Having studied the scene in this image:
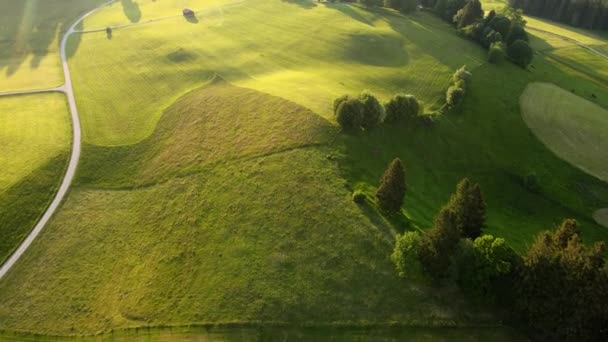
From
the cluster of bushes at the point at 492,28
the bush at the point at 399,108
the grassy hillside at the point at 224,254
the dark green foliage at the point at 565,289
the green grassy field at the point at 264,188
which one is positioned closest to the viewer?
the dark green foliage at the point at 565,289

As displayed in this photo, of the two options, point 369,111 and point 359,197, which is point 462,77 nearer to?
point 369,111

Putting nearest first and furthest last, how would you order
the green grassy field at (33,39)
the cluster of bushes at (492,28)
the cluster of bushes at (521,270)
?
the cluster of bushes at (521,270)
the green grassy field at (33,39)
the cluster of bushes at (492,28)

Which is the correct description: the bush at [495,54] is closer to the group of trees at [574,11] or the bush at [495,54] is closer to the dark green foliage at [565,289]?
the dark green foliage at [565,289]

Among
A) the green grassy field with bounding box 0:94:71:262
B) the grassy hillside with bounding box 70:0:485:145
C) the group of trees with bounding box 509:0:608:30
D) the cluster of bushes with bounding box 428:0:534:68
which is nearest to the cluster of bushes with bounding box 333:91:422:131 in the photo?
the grassy hillside with bounding box 70:0:485:145

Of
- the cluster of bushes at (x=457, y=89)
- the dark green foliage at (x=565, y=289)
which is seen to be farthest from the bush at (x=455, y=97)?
the dark green foliage at (x=565, y=289)

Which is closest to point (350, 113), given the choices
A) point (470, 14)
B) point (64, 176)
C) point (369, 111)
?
point (369, 111)

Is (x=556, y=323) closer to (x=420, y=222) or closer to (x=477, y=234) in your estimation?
(x=477, y=234)

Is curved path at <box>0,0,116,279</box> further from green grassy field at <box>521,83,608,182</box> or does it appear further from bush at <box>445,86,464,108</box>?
green grassy field at <box>521,83,608,182</box>
